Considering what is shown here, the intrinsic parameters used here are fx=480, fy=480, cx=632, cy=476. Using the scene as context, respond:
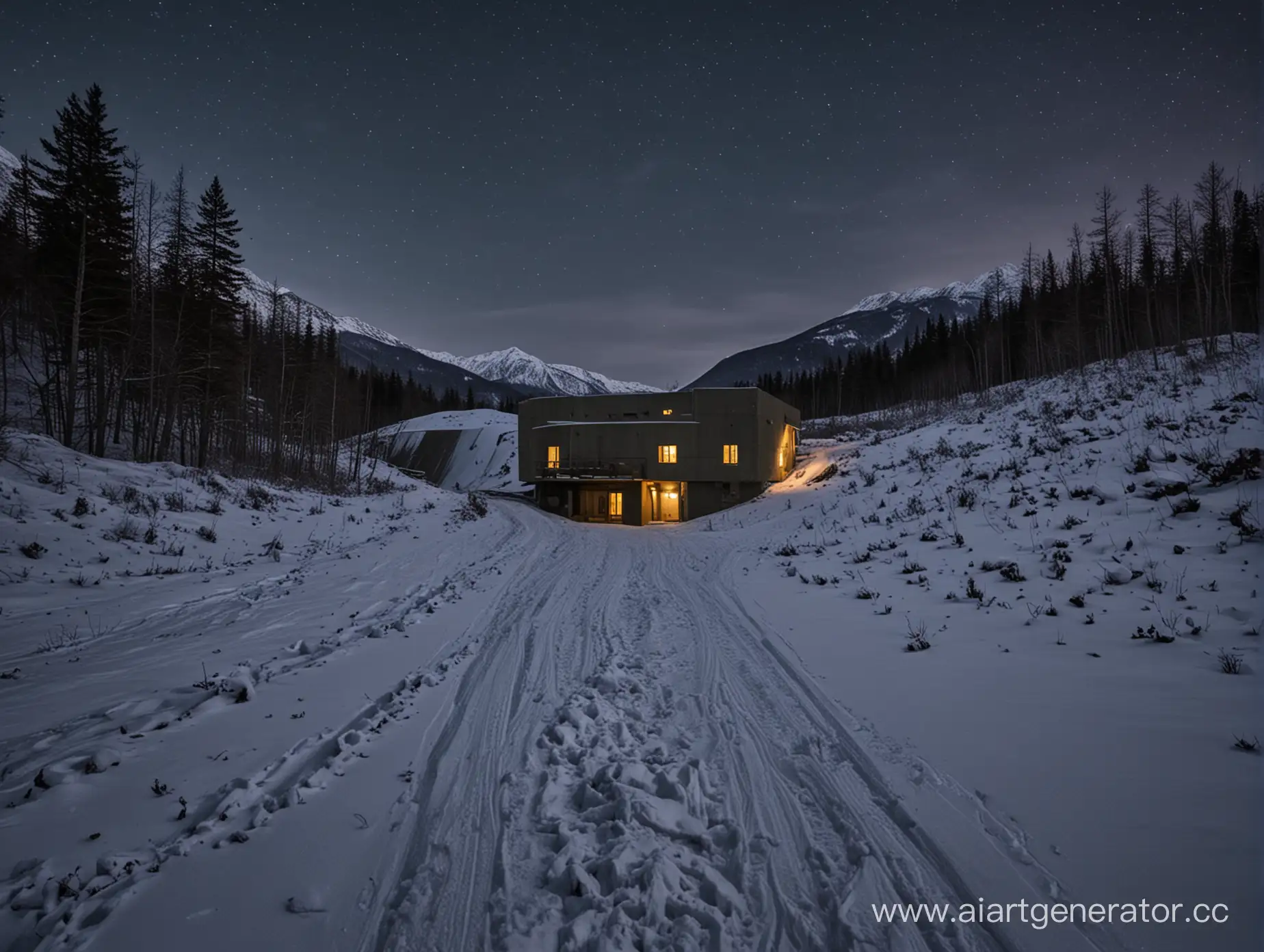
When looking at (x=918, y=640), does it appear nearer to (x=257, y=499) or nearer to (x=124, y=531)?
(x=124, y=531)

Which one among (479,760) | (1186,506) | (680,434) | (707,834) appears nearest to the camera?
(707,834)

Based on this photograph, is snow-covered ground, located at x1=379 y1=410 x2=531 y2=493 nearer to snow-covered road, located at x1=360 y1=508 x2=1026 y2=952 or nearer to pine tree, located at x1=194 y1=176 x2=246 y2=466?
pine tree, located at x1=194 y1=176 x2=246 y2=466

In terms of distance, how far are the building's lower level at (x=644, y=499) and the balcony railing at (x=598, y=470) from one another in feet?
1.86

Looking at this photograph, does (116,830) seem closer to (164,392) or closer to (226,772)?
(226,772)

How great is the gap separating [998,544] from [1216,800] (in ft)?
22.9

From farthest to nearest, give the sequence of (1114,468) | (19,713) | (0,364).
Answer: (0,364), (1114,468), (19,713)

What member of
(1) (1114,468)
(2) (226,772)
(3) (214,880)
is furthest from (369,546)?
(1) (1114,468)

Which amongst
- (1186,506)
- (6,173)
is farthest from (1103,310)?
(6,173)

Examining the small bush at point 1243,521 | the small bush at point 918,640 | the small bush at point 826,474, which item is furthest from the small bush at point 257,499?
the small bush at point 826,474

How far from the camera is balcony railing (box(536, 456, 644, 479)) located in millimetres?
35094

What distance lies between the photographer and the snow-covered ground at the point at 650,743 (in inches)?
102

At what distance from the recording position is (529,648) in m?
6.79

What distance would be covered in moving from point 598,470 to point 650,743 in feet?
102

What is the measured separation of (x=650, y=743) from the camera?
4.28 meters
